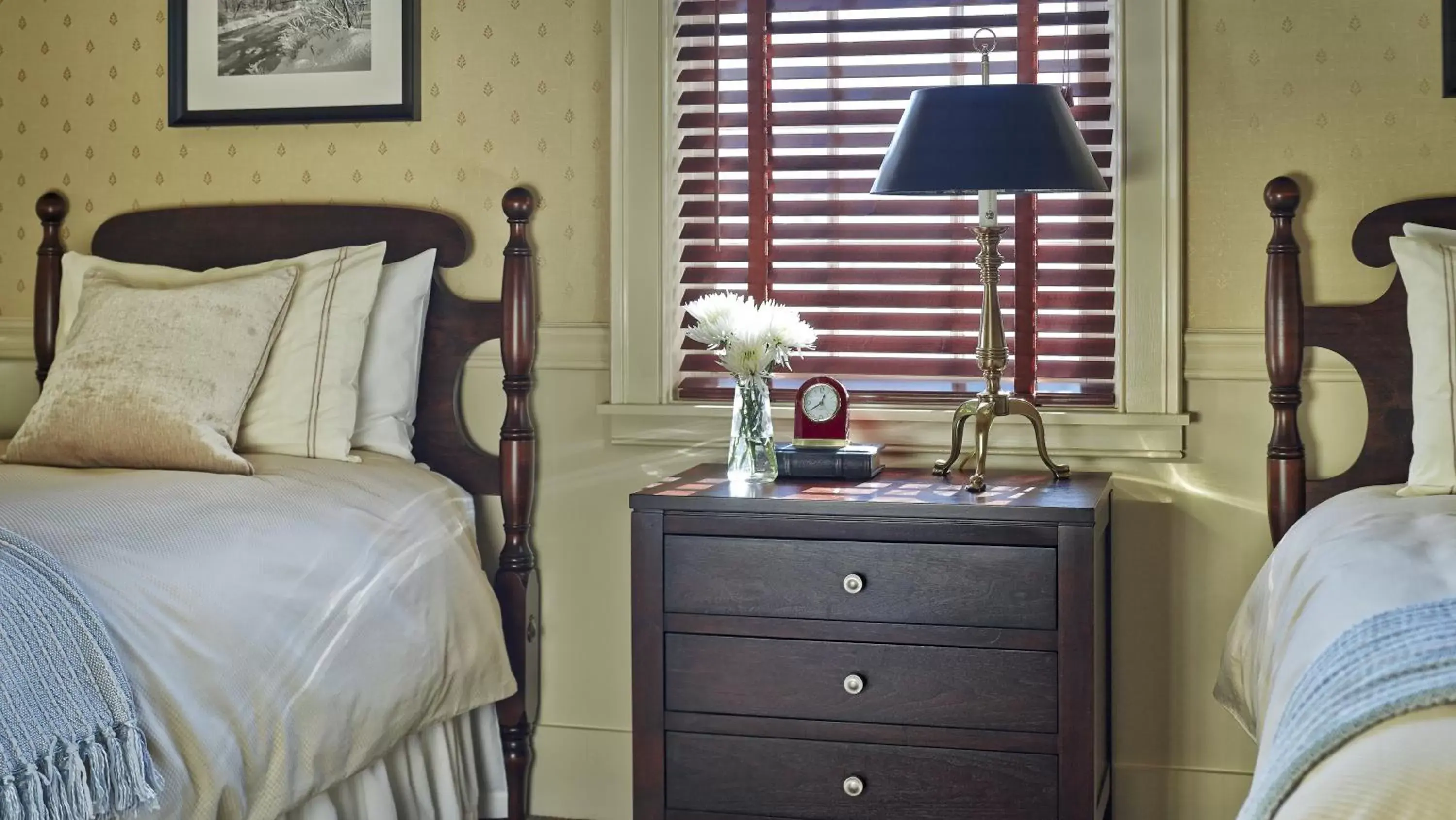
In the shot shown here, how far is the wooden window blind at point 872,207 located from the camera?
2.55m

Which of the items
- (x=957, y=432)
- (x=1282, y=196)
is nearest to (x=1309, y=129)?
(x=1282, y=196)

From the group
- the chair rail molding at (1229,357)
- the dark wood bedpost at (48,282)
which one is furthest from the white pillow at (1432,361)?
the dark wood bedpost at (48,282)

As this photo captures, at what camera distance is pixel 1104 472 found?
2494 millimetres

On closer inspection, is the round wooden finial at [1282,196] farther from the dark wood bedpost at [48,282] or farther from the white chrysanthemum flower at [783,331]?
the dark wood bedpost at [48,282]

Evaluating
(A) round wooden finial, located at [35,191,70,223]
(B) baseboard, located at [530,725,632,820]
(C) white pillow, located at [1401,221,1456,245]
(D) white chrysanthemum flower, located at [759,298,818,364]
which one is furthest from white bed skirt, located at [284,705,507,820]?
(C) white pillow, located at [1401,221,1456,245]

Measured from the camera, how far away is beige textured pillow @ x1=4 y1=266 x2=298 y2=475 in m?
2.30

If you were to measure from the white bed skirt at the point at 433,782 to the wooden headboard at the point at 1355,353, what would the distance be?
1512mm

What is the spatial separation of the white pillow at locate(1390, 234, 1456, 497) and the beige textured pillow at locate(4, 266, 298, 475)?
1.88m

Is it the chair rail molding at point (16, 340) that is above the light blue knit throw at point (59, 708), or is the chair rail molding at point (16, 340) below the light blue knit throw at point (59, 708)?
above

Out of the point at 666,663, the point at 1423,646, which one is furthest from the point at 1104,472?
the point at 1423,646

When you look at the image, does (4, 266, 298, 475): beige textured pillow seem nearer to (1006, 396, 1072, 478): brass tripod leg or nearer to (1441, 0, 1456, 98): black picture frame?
(1006, 396, 1072, 478): brass tripod leg

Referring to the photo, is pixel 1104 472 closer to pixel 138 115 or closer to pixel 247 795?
pixel 247 795

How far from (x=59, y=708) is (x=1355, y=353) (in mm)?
2056

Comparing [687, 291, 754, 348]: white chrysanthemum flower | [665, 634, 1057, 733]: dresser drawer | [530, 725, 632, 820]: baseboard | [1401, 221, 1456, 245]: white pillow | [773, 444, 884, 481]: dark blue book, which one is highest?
[1401, 221, 1456, 245]: white pillow
